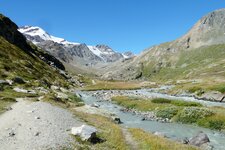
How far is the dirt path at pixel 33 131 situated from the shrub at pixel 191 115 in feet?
87.1

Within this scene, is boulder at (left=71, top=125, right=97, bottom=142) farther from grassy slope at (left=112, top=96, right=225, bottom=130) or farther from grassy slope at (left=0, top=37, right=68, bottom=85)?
grassy slope at (left=0, top=37, right=68, bottom=85)

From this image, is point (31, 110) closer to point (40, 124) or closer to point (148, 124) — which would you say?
point (40, 124)

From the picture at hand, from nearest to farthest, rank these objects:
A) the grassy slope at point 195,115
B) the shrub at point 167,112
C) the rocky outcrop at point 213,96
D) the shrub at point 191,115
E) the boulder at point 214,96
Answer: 1. the grassy slope at point 195,115
2. the shrub at point 191,115
3. the shrub at point 167,112
4. the rocky outcrop at point 213,96
5. the boulder at point 214,96

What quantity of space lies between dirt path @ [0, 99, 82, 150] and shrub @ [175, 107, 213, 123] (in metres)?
26.6

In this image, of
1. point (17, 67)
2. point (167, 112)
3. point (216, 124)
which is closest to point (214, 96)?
point (167, 112)

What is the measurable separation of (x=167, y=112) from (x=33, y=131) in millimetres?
37900

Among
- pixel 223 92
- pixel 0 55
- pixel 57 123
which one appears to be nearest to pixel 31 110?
pixel 57 123

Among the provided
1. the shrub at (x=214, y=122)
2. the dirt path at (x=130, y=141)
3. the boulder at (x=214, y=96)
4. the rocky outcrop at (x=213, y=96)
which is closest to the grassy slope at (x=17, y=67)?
the shrub at (x=214, y=122)

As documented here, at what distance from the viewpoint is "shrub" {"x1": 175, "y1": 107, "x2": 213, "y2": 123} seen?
188ft

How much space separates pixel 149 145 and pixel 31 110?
853 inches

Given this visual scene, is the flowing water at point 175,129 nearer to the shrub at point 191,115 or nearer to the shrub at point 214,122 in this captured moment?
the shrub at point 214,122

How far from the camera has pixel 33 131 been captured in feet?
104

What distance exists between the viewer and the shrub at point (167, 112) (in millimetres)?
62656

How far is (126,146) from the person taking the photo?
100ft
